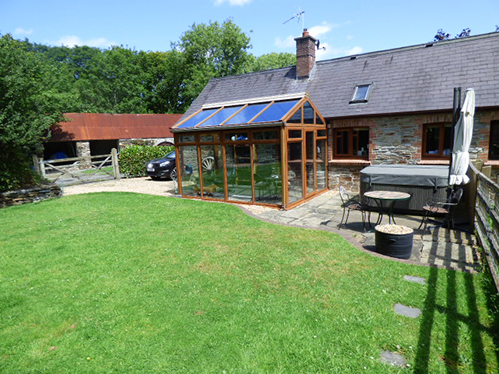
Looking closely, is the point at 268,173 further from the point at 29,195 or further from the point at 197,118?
the point at 29,195

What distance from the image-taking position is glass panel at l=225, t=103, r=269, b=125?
10.6 metres

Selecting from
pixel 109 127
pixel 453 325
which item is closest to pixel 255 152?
pixel 453 325

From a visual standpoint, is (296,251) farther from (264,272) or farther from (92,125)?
(92,125)

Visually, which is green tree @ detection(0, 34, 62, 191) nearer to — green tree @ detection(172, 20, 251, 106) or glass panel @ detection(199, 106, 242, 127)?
glass panel @ detection(199, 106, 242, 127)

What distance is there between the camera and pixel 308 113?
1142cm

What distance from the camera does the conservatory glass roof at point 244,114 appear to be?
10172mm

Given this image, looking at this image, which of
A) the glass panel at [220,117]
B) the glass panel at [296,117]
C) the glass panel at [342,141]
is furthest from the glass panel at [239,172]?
the glass panel at [342,141]

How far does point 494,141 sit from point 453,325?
9.14m

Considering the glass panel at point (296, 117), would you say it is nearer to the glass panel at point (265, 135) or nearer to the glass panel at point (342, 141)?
the glass panel at point (265, 135)

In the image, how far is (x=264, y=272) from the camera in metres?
5.64

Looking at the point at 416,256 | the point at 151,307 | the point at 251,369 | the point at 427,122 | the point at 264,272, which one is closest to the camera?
the point at 251,369

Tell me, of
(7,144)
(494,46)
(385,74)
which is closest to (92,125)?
(7,144)

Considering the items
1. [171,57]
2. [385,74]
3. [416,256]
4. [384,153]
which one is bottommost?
[416,256]

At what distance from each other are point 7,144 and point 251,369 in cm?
1319
